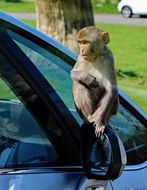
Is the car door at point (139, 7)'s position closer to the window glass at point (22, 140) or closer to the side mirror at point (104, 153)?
the window glass at point (22, 140)

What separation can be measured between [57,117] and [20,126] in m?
0.16

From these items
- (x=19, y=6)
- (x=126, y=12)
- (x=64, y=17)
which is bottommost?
(x=19, y=6)

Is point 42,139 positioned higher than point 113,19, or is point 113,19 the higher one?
point 42,139

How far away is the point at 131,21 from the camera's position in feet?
109

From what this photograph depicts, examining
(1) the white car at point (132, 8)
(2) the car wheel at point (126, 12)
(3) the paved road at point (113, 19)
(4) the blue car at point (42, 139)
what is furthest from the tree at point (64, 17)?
(2) the car wheel at point (126, 12)

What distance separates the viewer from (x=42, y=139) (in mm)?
2428

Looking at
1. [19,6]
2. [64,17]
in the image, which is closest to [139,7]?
[19,6]

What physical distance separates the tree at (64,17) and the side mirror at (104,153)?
299 inches

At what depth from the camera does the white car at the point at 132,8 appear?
35453mm

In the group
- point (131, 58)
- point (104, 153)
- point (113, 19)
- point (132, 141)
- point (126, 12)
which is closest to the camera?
point (104, 153)

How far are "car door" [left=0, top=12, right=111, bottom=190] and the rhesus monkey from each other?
150 mm

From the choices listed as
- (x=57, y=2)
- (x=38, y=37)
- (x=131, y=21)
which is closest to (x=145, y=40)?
(x=131, y=21)

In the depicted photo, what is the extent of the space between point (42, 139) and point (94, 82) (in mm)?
335

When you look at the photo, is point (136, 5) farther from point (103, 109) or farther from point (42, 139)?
point (103, 109)
